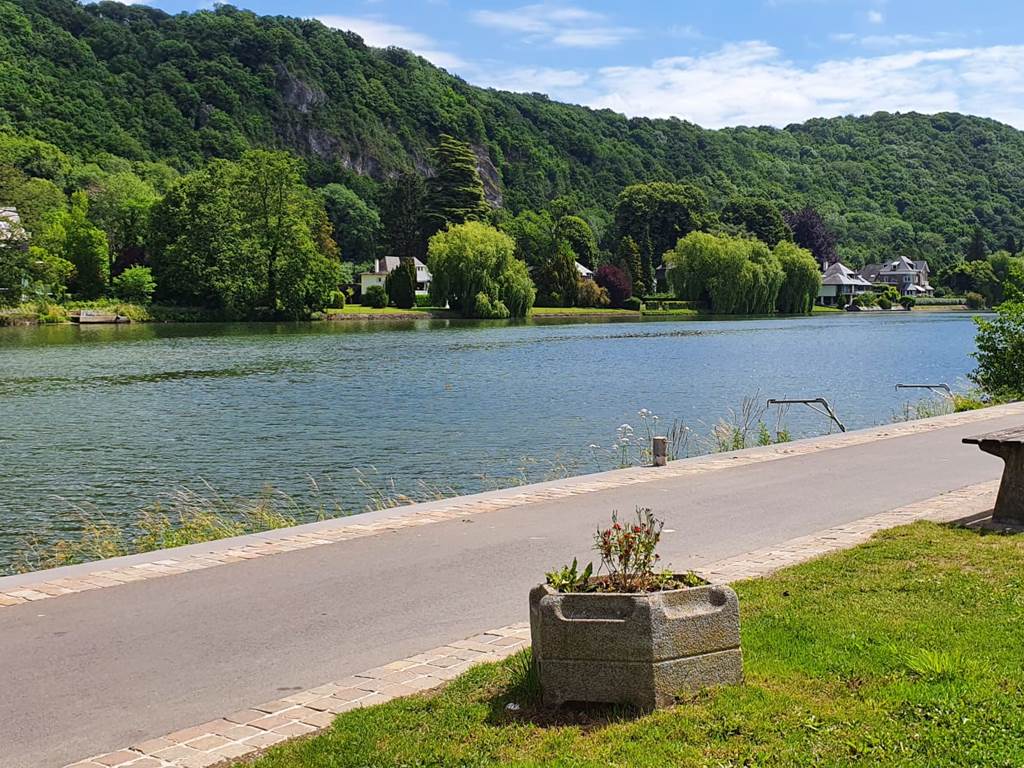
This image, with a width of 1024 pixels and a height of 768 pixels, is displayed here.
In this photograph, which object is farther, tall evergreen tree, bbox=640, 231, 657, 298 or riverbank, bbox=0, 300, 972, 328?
tall evergreen tree, bbox=640, 231, 657, 298

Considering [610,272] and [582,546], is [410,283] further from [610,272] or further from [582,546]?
[582,546]

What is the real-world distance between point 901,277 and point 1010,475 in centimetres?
17581

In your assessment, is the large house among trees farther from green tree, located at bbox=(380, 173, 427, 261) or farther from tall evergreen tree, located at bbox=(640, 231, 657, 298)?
green tree, located at bbox=(380, 173, 427, 261)

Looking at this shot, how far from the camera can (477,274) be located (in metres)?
87.1

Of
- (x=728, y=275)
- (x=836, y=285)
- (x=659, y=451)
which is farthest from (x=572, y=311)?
(x=659, y=451)

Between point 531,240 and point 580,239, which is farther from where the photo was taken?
point 580,239

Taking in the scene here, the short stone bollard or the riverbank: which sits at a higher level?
the riverbank

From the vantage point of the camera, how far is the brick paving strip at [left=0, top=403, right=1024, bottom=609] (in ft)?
27.7

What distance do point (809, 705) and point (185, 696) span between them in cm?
337

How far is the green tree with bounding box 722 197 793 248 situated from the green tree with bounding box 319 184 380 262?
52.5 meters

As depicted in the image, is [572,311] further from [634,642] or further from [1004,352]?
[634,642]

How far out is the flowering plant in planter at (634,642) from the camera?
5043mm

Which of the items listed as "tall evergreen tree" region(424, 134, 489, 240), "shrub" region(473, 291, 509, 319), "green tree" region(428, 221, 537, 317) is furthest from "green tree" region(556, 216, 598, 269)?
"shrub" region(473, 291, 509, 319)

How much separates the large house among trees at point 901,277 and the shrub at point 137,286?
12478 cm
